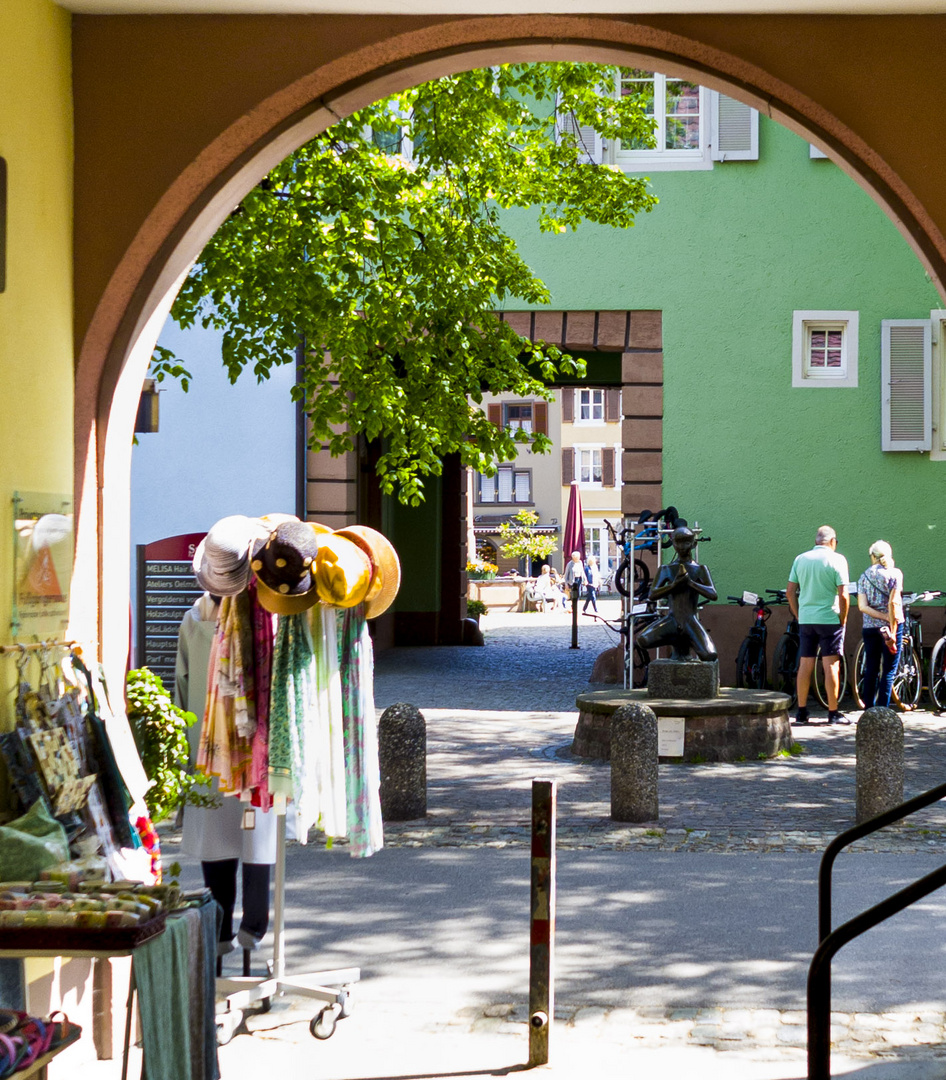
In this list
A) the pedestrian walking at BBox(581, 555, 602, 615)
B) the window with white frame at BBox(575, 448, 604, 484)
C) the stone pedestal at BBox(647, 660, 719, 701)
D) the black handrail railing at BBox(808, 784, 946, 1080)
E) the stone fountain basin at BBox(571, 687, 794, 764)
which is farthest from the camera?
the window with white frame at BBox(575, 448, 604, 484)

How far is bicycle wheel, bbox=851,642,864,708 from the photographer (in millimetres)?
15759

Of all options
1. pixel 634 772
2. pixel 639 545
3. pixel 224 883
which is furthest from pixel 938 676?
pixel 224 883

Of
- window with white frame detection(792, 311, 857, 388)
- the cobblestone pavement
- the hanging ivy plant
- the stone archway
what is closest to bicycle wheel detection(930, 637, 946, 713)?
the cobblestone pavement

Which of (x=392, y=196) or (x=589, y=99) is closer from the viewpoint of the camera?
(x=392, y=196)

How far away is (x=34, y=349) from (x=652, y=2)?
7.50 feet

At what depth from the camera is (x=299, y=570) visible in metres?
5.58

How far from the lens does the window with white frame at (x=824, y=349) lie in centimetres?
1792

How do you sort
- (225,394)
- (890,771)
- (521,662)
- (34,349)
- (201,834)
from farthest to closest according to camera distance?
1. (521,662)
2. (225,394)
3. (890,771)
4. (201,834)
5. (34,349)

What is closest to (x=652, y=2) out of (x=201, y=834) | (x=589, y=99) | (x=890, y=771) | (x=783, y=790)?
(x=201, y=834)

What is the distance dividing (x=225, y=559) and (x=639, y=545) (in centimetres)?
1190

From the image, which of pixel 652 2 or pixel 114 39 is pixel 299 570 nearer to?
pixel 114 39

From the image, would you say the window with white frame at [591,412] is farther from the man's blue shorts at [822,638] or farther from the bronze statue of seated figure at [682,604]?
the bronze statue of seated figure at [682,604]

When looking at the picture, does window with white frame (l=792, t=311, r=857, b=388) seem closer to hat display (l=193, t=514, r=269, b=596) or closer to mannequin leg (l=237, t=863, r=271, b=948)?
mannequin leg (l=237, t=863, r=271, b=948)

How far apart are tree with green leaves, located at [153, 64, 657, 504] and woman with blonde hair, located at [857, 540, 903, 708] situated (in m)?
3.85
